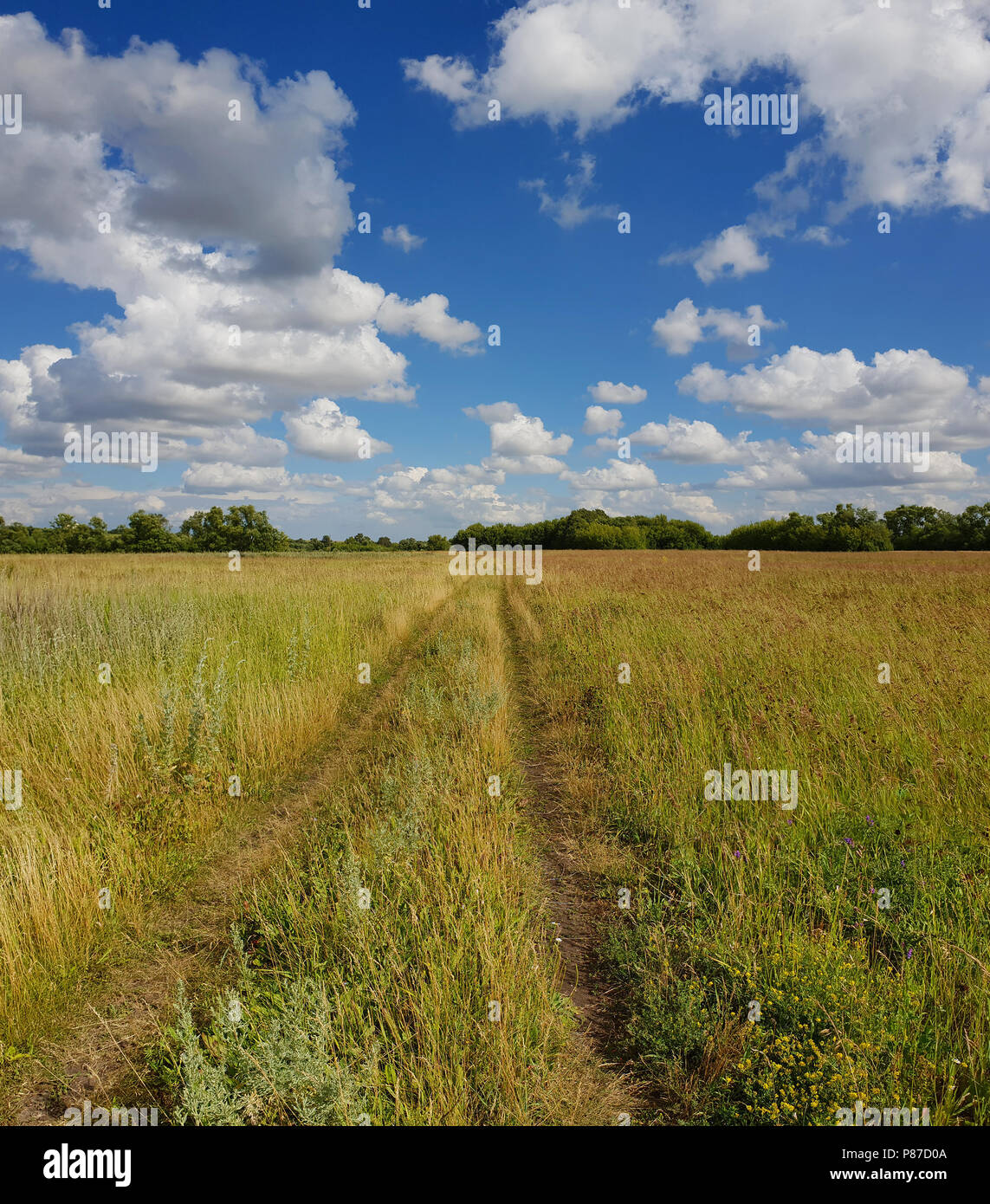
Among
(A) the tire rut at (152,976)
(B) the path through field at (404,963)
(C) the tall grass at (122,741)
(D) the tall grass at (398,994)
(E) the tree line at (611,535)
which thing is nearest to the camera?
(D) the tall grass at (398,994)

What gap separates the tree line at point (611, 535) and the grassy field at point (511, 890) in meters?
75.1

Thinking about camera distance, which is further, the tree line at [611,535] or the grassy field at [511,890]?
the tree line at [611,535]

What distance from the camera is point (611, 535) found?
113 m

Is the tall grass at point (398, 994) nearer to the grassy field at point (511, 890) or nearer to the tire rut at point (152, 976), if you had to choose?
the grassy field at point (511, 890)

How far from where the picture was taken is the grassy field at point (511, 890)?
2529 mm

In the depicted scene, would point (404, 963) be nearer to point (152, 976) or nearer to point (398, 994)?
point (398, 994)

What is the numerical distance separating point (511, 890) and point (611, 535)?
11329 centimetres

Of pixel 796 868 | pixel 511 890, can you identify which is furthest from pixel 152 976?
pixel 796 868

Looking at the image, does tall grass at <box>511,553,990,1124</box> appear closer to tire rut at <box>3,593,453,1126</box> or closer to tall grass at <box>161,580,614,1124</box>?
tall grass at <box>161,580,614,1124</box>

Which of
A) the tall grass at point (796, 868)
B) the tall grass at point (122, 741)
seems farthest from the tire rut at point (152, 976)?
the tall grass at point (796, 868)

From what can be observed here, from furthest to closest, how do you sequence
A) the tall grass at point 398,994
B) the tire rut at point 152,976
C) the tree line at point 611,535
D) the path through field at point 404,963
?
the tree line at point 611,535 < the tire rut at point 152,976 < the path through field at point 404,963 < the tall grass at point 398,994
